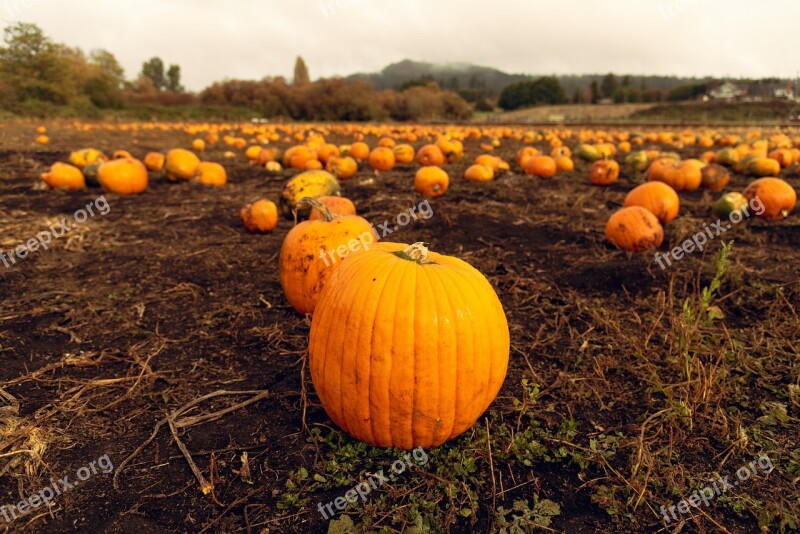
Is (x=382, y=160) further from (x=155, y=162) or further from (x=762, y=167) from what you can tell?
(x=762, y=167)

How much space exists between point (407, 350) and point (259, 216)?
4.36 m

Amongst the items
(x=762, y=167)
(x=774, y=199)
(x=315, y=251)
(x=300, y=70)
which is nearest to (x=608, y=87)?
(x=300, y=70)

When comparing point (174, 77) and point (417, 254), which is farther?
point (174, 77)

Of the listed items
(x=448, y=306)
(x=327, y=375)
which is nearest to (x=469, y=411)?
(x=448, y=306)

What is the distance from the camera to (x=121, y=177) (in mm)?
8180

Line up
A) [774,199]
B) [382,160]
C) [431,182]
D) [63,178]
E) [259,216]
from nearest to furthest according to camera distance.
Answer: [259,216], [774,199], [431,182], [63,178], [382,160]

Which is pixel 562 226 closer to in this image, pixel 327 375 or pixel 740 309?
pixel 740 309

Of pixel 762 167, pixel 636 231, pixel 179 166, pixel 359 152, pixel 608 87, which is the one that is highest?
pixel 608 87

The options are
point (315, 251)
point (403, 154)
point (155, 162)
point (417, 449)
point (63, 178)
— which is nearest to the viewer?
point (417, 449)

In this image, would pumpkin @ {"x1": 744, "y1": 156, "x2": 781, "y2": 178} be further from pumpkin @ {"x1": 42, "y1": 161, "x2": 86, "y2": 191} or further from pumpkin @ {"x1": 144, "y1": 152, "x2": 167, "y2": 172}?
pumpkin @ {"x1": 42, "y1": 161, "x2": 86, "y2": 191}

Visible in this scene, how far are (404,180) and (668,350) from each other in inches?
279

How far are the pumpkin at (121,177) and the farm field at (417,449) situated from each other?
3.01 m

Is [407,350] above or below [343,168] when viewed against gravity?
below

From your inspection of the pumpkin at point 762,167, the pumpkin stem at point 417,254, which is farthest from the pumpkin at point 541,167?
the pumpkin stem at point 417,254
